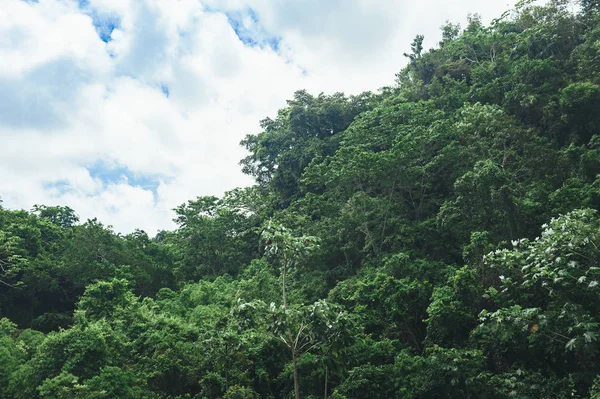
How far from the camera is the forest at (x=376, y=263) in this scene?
28.5 ft

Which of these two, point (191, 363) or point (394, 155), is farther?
point (394, 155)

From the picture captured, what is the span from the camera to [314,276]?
1770 cm

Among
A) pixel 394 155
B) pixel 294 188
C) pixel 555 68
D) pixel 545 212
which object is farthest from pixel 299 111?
pixel 545 212

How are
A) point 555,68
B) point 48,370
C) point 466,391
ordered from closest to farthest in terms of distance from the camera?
point 466,391, point 48,370, point 555,68

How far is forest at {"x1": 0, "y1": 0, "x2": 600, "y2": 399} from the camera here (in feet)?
28.5

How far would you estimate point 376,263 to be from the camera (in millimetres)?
15867

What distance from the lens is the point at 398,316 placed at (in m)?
12.1

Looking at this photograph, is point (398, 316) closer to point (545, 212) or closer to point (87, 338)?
point (545, 212)

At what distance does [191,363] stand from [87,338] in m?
2.71

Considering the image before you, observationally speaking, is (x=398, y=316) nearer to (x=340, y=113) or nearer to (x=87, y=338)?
(x=87, y=338)

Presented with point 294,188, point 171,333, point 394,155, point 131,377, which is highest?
point 294,188

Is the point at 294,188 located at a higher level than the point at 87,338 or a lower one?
higher

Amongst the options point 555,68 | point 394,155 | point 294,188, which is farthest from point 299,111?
point 555,68

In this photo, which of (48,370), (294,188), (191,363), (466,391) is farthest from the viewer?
(294,188)
